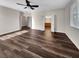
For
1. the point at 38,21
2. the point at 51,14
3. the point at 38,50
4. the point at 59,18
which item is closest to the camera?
the point at 38,50

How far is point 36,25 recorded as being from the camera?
29.5 feet

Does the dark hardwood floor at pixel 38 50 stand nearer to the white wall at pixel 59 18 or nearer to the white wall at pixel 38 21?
the white wall at pixel 59 18

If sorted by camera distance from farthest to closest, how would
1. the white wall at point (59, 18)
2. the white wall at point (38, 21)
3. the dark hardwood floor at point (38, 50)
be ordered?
the white wall at point (38, 21) → the white wall at point (59, 18) → the dark hardwood floor at point (38, 50)

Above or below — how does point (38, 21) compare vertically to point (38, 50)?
above

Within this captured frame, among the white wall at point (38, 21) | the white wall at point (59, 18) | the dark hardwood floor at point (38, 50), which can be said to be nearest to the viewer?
the dark hardwood floor at point (38, 50)

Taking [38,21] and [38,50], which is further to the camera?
[38,21]

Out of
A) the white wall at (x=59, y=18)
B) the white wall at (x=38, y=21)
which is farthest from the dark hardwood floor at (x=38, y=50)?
the white wall at (x=38, y=21)

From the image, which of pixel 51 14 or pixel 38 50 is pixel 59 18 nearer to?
pixel 51 14

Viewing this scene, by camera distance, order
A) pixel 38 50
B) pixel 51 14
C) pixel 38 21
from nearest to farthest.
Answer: pixel 38 50 < pixel 51 14 < pixel 38 21

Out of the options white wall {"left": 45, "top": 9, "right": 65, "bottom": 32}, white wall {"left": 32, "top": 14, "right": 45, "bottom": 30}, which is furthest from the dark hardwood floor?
white wall {"left": 32, "top": 14, "right": 45, "bottom": 30}

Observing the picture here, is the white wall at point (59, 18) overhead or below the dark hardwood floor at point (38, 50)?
overhead

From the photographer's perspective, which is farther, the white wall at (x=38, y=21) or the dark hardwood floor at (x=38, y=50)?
the white wall at (x=38, y=21)

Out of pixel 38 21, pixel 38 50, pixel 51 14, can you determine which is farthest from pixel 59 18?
pixel 38 50

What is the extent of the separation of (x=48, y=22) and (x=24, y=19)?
13.6ft
